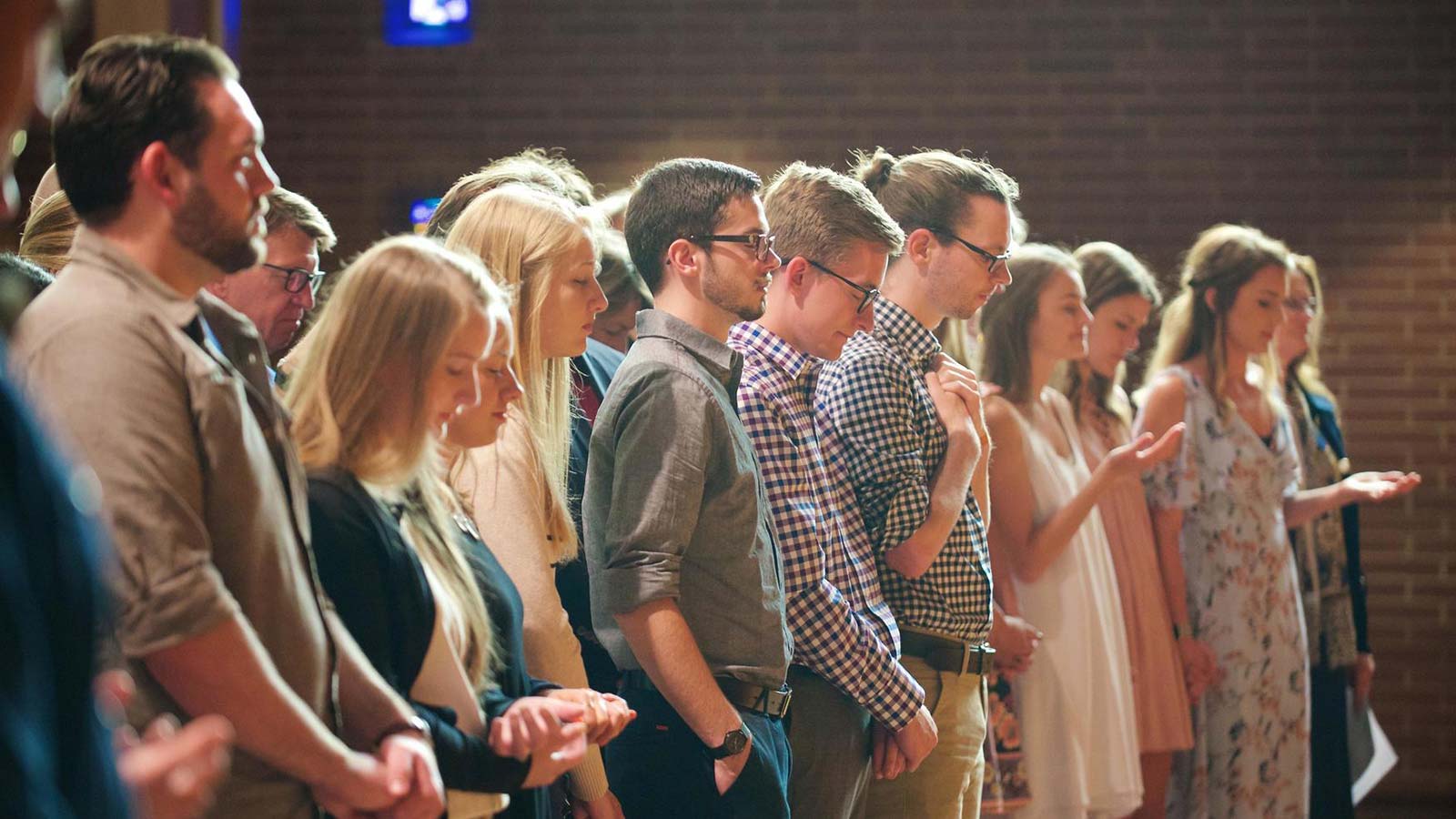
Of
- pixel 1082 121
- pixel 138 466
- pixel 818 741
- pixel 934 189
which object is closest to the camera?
pixel 138 466

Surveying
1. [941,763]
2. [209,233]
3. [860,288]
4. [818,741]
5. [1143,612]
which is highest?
[209,233]

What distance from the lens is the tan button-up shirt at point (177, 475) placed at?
1298 mm

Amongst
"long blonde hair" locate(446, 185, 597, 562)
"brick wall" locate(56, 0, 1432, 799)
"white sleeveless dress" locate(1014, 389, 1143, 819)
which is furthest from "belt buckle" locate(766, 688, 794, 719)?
"brick wall" locate(56, 0, 1432, 799)

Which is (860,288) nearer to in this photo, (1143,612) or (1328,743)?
(1143,612)

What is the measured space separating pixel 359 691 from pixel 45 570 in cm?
63

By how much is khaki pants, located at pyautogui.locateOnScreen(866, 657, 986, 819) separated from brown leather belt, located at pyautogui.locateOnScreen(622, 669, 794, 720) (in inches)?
20.3

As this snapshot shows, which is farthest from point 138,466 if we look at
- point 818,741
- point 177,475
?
point 818,741

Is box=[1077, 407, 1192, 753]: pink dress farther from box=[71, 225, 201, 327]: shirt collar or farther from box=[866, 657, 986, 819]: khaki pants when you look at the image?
box=[71, 225, 201, 327]: shirt collar

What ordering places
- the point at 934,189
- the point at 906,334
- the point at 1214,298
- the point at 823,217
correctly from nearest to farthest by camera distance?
the point at 823,217 → the point at 906,334 → the point at 934,189 → the point at 1214,298

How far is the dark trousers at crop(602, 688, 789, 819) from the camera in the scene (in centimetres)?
222

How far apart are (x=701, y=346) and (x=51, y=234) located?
0.96 metres

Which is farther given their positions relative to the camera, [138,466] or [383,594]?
[383,594]

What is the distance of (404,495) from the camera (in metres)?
1.74

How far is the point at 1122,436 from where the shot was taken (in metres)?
4.04
